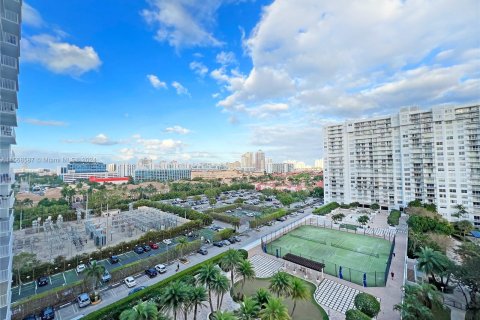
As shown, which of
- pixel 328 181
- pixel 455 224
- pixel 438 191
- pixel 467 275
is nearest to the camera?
pixel 467 275

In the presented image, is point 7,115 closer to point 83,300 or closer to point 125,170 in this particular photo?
point 83,300

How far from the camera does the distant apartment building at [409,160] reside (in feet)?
140

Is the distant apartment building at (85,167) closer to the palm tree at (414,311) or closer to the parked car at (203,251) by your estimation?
the parked car at (203,251)

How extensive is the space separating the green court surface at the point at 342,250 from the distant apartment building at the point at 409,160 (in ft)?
74.8

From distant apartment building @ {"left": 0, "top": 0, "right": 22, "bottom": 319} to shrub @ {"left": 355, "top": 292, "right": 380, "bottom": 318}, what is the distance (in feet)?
75.3

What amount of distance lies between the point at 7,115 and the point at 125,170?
17199 centimetres

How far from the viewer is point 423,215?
38875 millimetres

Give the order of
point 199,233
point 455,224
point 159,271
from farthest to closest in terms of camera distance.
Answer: point 455,224 → point 199,233 → point 159,271

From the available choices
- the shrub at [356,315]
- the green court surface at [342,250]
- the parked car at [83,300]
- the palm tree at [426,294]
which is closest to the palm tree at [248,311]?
the shrub at [356,315]

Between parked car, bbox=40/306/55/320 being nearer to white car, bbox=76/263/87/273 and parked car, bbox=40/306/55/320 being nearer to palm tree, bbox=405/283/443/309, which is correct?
white car, bbox=76/263/87/273

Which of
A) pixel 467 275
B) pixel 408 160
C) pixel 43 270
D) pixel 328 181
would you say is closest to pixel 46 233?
pixel 43 270

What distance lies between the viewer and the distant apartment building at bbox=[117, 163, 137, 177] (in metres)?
168

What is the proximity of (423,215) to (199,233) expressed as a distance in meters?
39.4

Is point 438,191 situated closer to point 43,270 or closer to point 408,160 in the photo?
point 408,160
